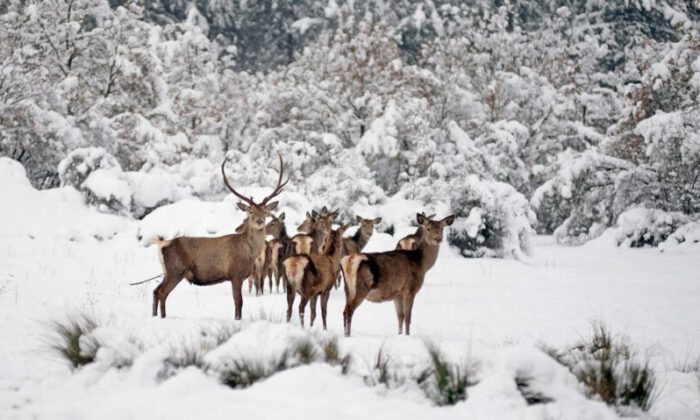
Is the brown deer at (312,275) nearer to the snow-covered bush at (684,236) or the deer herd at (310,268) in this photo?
the deer herd at (310,268)

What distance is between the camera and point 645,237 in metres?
21.0

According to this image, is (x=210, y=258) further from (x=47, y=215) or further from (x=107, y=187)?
(x=107, y=187)

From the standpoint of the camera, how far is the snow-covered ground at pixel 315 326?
4.74 metres

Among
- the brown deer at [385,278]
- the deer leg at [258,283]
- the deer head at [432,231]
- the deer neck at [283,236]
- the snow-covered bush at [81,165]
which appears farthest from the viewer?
the snow-covered bush at [81,165]

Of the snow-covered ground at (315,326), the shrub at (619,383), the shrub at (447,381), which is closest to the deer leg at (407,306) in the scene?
the snow-covered ground at (315,326)

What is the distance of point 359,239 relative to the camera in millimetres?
13906

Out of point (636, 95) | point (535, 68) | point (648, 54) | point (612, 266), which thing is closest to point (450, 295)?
point (612, 266)

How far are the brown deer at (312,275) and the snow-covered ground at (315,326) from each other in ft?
1.68

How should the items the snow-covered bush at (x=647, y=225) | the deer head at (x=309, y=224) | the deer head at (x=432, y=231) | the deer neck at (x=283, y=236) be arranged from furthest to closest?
the snow-covered bush at (x=647, y=225), the deer neck at (x=283, y=236), the deer head at (x=309, y=224), the deer head at (x=432, y=231)

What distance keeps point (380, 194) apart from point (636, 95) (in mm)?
10519

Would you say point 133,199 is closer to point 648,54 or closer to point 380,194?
point 380,194

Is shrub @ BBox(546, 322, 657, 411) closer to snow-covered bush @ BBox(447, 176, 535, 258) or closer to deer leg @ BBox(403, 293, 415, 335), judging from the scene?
deer leg @ BBox(403, 293, 415, 335)

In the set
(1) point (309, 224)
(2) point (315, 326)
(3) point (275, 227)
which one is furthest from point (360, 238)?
(2) point (315, 326)

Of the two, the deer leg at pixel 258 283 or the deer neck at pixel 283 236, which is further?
the deer neck at pixel 283 236
